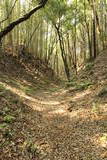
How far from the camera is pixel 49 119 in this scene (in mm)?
7355

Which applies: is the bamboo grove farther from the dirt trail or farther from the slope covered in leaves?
the dirt trail

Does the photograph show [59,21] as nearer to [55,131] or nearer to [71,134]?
[55,131]

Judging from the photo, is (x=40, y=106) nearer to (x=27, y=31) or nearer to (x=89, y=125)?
(x=89, y=125)

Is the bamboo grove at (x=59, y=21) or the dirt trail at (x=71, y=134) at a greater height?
the bamboo grove at (x=59, y=21)

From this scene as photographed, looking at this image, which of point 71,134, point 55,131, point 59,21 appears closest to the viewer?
point 71,134

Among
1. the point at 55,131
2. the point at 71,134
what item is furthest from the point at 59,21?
the point at 71,134

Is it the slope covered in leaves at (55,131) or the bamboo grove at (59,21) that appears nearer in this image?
the slope covered in leaves at (55,131)

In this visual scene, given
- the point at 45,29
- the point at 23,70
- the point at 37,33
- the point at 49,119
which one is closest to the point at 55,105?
the point at 49,119

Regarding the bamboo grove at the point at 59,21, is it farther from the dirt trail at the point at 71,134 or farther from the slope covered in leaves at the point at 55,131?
the dirt trail at the point at 71,134

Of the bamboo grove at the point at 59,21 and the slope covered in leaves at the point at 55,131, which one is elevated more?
the bamboo grove at the point at 59,21

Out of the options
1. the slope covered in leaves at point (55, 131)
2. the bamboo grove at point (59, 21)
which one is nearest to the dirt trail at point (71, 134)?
the slope covered in leaves at point (55, 131)

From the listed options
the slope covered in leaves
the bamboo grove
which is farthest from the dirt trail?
the bamboo grove

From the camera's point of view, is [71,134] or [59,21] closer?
[71,134]

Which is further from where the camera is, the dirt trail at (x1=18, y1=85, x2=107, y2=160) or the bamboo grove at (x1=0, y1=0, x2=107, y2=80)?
the bamboo grove at (x1=0, y1=0, x2=107, y2=80)
